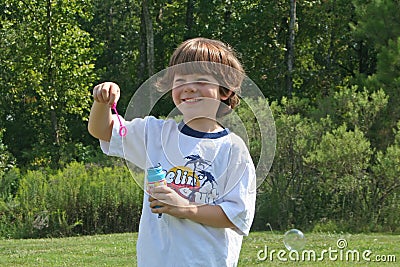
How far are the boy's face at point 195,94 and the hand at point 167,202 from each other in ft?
0.96

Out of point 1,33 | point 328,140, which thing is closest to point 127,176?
point 328,140

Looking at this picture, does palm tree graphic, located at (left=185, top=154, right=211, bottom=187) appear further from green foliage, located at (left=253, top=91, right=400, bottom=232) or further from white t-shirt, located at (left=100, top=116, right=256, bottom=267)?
green foliage, located at (left=253, top=91, right=400, bottom=232)

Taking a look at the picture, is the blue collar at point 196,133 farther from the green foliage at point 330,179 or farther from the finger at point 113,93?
the green foliage at point 330,179

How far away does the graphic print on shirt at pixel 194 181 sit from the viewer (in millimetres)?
2449

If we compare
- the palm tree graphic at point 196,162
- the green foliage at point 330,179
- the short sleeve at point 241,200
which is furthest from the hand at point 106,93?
the green foliage at point 330,179

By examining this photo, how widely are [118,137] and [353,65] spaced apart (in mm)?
17791

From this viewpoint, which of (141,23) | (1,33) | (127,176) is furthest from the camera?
(141,23)

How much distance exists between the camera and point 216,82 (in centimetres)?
251

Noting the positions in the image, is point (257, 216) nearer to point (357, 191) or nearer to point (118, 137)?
point (357, 191)

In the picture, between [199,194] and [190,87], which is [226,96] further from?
[199,194]

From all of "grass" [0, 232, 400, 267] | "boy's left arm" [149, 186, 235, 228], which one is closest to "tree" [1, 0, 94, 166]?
"grass" [0, 232, 400, 267]

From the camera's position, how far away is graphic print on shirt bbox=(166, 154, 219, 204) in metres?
2.45

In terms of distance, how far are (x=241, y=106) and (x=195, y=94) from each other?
510 cm

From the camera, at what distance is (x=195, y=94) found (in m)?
2.48
